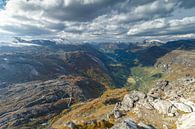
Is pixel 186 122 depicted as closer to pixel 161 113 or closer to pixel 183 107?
pixel 183 107

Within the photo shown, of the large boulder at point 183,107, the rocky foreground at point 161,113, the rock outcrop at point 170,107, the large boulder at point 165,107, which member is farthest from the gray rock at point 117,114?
the large boulder at point 183,107

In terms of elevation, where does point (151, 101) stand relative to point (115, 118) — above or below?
above

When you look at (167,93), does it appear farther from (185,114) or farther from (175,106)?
(185,114)

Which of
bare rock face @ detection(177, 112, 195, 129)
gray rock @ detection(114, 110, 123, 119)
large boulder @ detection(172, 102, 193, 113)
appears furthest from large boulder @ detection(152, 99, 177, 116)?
gray rock @ detection(114, 110, 123, 119)

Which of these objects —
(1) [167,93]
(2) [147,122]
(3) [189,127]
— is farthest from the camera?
(1) [167,93]

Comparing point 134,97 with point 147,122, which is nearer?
point 147,122

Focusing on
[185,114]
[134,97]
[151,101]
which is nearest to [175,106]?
[185,114]

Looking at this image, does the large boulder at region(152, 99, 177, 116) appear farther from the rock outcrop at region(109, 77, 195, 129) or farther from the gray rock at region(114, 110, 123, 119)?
the gray rock at region(114, 110, 123, 119)

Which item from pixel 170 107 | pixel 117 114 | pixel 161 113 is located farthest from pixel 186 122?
pixel 117 114

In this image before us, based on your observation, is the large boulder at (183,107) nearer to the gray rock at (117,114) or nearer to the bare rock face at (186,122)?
the bare rock face at (186,122)
